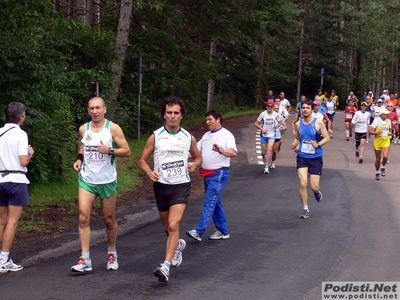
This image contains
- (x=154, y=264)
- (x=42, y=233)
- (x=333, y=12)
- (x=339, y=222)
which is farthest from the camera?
(x=333, y=12)

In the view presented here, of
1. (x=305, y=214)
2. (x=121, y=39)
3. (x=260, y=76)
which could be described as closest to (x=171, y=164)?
(x=305, y=214)

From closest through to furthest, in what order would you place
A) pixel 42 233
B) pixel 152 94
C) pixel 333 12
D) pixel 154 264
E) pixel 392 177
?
pixel 154 264 → pixel 42 233 → pixel 392 177 → pixel 152 94 → pixel 333 12

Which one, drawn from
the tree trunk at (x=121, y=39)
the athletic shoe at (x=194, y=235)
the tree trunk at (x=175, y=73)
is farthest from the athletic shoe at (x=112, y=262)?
the tree trunk at (x=175, y=73)

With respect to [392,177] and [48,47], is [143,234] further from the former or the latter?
[392,177]

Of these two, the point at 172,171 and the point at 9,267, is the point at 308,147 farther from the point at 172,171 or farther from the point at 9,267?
the point at 9,267

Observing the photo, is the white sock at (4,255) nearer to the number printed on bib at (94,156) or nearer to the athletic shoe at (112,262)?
the athletic shoe at (112,262)

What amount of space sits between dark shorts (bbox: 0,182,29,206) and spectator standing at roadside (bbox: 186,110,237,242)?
2.59 meters

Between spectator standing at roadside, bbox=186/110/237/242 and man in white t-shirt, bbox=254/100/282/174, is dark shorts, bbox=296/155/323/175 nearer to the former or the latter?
spectator standing at roadside, bbox=186/110/237/242

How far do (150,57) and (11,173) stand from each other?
17.5 m

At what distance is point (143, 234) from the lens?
33.9ft

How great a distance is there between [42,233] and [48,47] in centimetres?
427

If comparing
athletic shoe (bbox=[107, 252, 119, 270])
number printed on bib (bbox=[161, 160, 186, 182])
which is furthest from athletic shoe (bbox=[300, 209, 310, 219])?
athletic shoe (bbox=[107, 252, 119, 270])

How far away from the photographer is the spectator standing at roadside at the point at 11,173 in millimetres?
7934

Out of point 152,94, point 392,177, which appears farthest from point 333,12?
point 392,177
